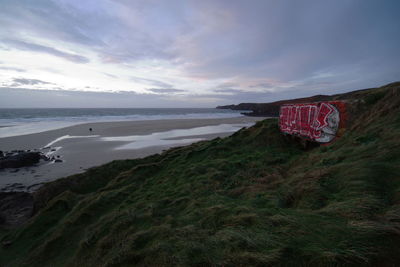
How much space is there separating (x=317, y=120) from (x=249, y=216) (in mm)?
7842

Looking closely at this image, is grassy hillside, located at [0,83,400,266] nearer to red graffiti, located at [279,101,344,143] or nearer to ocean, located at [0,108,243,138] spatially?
red graffiti, located at [279,101,344,143]

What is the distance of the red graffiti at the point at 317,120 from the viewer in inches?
328

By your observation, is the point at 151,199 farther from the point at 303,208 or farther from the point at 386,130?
the point at 386,130

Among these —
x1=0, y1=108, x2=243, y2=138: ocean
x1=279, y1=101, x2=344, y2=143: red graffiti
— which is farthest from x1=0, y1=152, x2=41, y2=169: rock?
x1=279, y1=101, x2=344, y2=143: red graffiti

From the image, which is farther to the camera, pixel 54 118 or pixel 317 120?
pixel 54 118

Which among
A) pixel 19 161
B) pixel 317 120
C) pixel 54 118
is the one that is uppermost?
pixel 317 120

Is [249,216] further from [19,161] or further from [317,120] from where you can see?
[19,161]

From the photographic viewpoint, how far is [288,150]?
10.4m

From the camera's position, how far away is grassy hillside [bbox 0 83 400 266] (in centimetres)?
231

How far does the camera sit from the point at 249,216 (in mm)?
Result: 3447

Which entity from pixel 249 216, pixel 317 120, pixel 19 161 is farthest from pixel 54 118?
pixel 249 216

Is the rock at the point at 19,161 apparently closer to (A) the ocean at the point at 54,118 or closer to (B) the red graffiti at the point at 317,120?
(A) the ocean at the point at 54,118

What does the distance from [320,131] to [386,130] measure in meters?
3.26

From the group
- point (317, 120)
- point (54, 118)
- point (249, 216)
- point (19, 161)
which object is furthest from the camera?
point (54, 118)
